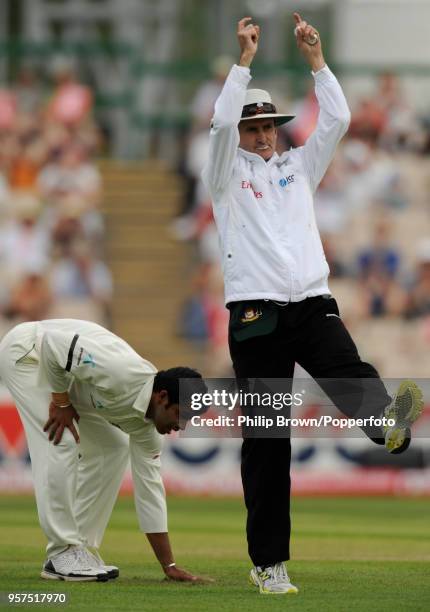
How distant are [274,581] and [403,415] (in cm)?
108

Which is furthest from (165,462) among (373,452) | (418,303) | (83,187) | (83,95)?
(83,95)

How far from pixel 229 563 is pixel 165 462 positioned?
6.19m

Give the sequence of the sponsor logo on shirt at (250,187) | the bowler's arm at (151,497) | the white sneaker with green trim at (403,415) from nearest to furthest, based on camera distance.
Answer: the white sneaker with green trim at (403,415) < the sponsor logo on shirt at (250,187) < the bowler's arm at (151,497)

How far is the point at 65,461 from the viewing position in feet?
26.3

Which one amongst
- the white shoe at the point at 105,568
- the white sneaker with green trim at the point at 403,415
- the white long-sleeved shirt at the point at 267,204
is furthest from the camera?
the white shoe at the point at 105,568

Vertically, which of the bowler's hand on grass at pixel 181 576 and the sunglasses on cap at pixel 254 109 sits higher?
the sunglasses on cap at pixel 254 109

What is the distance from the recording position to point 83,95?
20031 millimetres

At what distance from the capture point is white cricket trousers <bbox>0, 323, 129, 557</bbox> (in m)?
8.00

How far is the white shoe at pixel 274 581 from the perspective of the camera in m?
7.60

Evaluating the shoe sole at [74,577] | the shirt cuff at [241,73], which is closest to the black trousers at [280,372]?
the shoe sole at [74,577]

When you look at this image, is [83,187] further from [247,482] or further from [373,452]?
[247,482]

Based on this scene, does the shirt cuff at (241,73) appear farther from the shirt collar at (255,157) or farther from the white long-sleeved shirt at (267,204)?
the shirt collar at (255,157)

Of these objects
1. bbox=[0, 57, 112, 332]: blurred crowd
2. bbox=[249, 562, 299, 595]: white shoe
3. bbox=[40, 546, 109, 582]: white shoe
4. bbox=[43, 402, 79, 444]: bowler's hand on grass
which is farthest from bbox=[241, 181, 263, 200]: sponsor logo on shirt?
bbox=[0, 57, 112, 332]: blurred crowd

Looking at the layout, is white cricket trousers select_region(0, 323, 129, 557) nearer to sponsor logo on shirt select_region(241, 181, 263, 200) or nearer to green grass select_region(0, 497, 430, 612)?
→ green grass select_region(0, 497, 430, 612)
